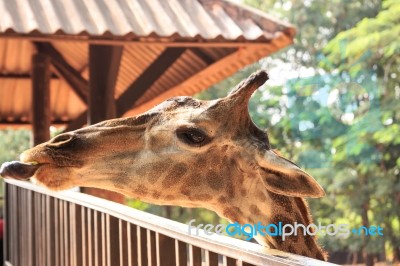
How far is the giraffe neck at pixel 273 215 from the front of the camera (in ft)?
8.43

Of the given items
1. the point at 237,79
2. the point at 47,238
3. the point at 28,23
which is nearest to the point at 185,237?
the point at 47,238

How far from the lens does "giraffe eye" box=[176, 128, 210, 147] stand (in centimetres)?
255

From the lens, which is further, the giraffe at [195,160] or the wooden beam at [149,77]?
the wooden beam at [149,77]

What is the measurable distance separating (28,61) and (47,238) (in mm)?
5409

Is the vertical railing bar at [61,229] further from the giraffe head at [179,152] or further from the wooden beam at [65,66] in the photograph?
the wooden beam at [65,66]

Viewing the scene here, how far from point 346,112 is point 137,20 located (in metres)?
9.02

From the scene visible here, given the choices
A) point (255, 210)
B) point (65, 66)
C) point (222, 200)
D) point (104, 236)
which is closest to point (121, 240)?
point (104, 236)

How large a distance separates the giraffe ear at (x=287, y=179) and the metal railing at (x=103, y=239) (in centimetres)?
35

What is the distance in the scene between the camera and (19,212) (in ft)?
19.2

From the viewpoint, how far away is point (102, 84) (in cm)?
577

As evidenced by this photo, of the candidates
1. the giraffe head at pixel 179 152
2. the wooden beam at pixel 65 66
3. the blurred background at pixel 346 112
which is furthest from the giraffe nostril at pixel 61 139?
the blurred background at pixel 346 112

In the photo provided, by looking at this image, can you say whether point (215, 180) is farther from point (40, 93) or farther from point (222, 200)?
point (40, 93)

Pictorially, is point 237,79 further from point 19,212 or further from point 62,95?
point 19,212

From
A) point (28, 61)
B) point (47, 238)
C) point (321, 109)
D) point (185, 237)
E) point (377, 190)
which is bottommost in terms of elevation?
point (185, 237)
